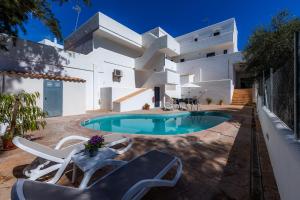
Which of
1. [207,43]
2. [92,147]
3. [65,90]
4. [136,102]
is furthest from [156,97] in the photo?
[92,147]

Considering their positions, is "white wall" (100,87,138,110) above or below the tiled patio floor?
above

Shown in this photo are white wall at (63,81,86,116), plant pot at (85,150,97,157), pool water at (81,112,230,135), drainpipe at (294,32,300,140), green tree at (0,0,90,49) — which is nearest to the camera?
drainpipe at (294,32,300,140)

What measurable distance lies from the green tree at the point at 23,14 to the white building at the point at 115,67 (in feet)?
9.06

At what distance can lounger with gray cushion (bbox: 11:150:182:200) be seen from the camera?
1.56 meters

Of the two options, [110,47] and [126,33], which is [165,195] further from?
[126,33]

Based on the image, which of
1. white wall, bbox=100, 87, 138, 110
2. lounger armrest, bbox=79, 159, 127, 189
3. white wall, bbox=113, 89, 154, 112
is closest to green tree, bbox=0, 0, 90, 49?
lounger armrest, bbox=79, 159, 127, 189

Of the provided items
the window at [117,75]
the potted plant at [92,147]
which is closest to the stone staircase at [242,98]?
the window at [117,75]

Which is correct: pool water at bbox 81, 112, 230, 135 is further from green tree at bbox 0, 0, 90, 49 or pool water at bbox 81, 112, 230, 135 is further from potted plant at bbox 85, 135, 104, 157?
potted plant at bbox 85, 135, 104, 157

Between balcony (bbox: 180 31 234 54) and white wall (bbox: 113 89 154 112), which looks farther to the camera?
balcony (bbox: 180 31 234 54)

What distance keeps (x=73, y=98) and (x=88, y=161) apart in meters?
9.88

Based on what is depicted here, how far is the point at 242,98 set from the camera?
17766 millimetres

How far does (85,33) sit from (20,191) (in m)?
17.0

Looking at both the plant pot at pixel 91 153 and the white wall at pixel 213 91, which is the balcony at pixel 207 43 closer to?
the white wall at pixel 213 91

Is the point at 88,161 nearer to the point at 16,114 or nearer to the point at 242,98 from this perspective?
the point at 16,114
